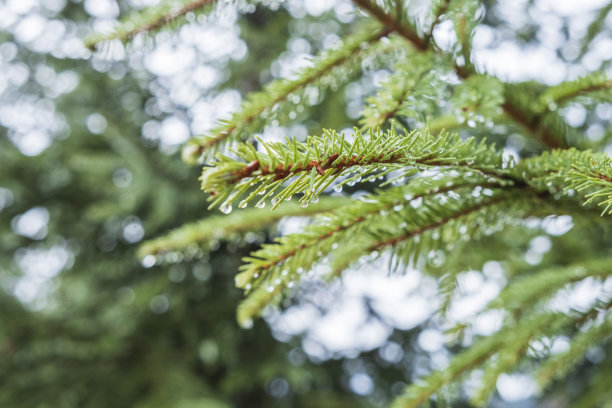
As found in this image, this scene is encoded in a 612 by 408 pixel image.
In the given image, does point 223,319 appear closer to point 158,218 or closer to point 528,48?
point 158,218

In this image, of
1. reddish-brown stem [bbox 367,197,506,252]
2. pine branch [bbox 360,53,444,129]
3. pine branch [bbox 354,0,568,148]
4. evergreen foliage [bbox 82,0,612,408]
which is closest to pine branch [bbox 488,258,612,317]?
evergreen foliage [bbox 82,0,612,408]

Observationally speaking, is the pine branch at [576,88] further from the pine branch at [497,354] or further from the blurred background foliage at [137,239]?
the blurred background foliage at [137,239]

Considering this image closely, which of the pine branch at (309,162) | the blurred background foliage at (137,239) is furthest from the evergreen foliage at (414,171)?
the blurred background foliage at (137,239)

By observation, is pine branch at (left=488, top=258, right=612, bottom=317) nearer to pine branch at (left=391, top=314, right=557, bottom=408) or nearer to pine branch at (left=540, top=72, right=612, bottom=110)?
pine branch at (left=391, top=314, right=557, bottom=408)

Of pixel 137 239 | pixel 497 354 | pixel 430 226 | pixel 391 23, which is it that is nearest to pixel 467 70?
pixel 391 23

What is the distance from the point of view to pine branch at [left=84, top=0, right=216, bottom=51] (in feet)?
2.92

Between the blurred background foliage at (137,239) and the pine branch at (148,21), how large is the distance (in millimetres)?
1592

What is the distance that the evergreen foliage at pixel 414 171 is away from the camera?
21.4 inches

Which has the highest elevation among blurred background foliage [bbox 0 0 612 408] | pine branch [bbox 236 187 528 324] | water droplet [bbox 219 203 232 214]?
water droplet [bbox 219 203 232 214]

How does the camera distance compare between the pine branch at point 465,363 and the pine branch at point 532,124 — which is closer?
the pine branch at point 532,124

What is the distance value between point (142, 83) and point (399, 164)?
3761mm

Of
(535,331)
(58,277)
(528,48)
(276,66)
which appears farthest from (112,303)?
(528,48)

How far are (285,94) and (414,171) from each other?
0.36 metres

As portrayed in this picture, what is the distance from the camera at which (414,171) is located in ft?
2.03
